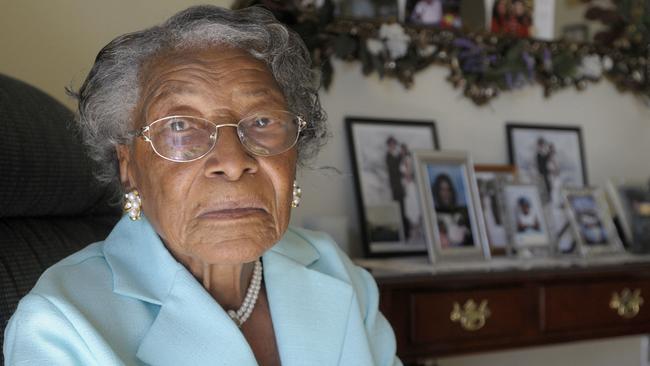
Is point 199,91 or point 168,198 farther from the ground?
point 199,91

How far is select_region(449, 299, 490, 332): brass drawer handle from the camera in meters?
1.97

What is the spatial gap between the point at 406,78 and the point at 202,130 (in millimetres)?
1410

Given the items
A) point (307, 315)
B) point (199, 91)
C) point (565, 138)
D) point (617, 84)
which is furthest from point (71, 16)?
point (617, 84)

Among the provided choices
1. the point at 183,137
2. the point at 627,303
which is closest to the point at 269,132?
the point at 183,137

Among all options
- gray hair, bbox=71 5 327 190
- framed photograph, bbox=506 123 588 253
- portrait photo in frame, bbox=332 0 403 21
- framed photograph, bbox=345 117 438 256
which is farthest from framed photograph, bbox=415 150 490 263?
gray hair, bbox=71 5 327 190

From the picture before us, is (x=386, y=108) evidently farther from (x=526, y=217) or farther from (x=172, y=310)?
(x=172, y=310)

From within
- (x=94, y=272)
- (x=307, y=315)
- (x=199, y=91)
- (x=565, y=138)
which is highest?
(x=199, y=91)

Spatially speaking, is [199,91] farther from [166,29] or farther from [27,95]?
[27,95]

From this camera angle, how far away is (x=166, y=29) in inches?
46.4

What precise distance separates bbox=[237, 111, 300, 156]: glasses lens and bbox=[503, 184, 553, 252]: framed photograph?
4.35 feet

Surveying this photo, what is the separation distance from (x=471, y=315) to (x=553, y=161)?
93 centimetres

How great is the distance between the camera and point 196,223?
1089 millimetres

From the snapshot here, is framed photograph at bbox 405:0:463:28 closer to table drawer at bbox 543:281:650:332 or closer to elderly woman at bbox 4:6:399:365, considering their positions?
table drawer at bbox 543:281:650:332

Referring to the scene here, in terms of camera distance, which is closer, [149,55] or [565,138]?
[149,55]
